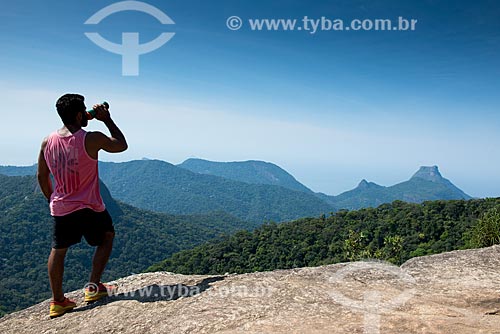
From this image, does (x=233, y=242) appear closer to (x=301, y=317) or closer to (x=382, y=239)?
(x=382, y=239)

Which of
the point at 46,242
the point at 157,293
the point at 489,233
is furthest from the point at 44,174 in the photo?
the point at 46,242

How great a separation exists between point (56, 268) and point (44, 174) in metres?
1.03

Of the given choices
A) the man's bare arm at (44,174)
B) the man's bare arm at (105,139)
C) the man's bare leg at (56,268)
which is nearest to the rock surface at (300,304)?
the man's bare leg at (56,268)

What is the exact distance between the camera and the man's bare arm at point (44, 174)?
4062 millimetres

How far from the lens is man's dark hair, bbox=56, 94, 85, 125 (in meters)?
3.84

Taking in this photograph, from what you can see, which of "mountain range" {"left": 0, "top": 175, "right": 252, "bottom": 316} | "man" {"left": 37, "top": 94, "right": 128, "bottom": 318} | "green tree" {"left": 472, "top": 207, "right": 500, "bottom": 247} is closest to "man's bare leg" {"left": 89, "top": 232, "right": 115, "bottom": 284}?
"man" {"left": 37, "top": 94, "right": 128, "bottom": 318}

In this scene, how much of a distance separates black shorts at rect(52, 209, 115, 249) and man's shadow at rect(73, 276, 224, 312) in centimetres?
84

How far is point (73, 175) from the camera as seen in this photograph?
3.90 meters

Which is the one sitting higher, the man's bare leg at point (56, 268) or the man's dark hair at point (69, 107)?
the man's dark hair at point (69, 107)

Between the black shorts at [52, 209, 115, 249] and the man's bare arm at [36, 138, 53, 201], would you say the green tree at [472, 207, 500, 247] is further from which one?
the man's bare arm at [36, 138, 53, 201]

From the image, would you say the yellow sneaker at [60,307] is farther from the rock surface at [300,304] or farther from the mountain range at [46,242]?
the mountain range at [46,242]

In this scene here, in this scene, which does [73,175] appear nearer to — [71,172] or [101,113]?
[71,172]

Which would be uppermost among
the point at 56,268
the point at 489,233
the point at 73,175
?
the point at 73,175

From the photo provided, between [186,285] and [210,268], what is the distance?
6075 cm
